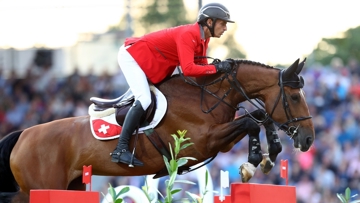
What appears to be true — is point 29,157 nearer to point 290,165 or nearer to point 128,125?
point 128,125

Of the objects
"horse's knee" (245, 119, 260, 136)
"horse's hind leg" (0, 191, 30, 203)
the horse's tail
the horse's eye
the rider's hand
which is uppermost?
the rider's hand

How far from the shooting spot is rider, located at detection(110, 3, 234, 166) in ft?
20.0

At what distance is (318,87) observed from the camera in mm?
13086

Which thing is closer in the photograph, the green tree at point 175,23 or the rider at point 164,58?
the rider at point 164,58

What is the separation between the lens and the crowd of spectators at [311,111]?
11656mm

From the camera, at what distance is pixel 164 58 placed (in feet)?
20.8

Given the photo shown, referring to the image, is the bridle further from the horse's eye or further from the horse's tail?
the horse's tail

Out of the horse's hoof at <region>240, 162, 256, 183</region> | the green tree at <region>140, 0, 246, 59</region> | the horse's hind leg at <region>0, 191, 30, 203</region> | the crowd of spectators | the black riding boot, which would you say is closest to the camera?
the horse's hoof at <region>240, 162, 256, 183</region>

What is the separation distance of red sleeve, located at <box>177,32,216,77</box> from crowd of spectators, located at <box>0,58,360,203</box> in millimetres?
5459

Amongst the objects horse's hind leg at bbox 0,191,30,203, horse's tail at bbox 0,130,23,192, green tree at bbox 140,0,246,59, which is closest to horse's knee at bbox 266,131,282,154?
horse's hind leg at bbox 0,191,30,203

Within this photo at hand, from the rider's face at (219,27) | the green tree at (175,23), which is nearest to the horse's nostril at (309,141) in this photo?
the rider's face at (219,27)

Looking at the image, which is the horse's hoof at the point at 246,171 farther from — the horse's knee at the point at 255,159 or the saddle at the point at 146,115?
the saddle at the point at 146,115

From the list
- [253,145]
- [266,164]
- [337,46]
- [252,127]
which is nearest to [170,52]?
[252,127]

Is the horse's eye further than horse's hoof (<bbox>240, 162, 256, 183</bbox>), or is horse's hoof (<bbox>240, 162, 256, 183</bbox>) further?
the horse's eye
